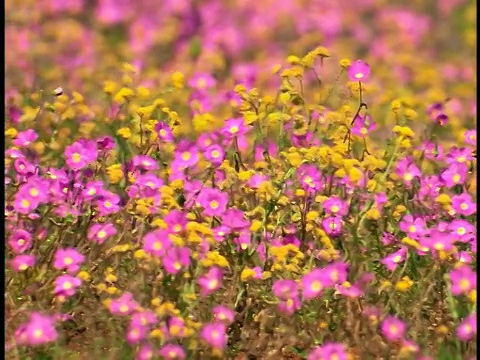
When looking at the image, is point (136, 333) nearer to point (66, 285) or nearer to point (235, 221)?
point (66, 285)

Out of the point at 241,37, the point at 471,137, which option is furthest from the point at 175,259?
the point at 241,37

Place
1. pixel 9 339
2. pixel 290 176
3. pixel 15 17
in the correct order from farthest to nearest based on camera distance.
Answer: pixel 15 17
pixel 290 176
pixel 9 339

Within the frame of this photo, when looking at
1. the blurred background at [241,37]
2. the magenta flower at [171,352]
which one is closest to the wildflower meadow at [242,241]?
the magenta flower at [171,352]

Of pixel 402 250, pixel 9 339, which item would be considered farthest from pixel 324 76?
pixel 9 339

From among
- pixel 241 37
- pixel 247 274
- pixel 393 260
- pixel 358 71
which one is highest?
pixel 358 71

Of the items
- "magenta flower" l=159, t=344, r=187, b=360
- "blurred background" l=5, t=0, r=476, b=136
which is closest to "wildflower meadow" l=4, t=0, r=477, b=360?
"magenta flower" l=159, t=344, r=187, b=360

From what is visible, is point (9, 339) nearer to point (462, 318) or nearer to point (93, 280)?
point (93, 280)
